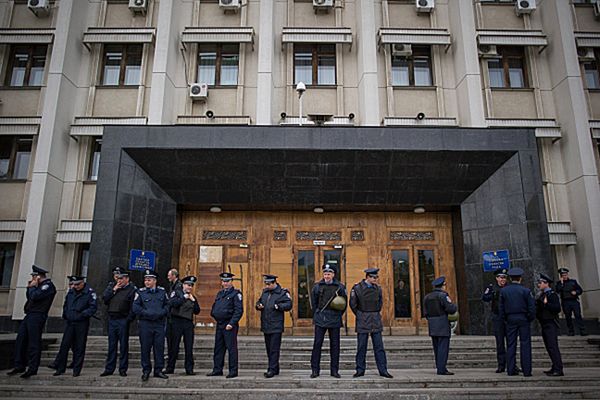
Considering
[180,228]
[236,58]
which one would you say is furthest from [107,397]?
[236,58]

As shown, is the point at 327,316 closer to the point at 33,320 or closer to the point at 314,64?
the point at 33,320

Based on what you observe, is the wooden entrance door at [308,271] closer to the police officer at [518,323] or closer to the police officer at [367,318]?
the police officer at [367,318]

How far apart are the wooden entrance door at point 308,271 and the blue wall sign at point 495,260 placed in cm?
393

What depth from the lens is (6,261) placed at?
14.6 metres

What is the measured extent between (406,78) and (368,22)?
214cm

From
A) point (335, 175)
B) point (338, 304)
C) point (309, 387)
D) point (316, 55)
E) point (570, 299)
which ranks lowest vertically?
point (309, 387)

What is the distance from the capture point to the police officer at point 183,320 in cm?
882

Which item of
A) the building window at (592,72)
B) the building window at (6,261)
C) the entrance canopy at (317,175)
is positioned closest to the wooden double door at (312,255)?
the entrance canopy at (317,175)

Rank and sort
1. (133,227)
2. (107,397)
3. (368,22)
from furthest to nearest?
(368,22) → (133,227) → (107,397)

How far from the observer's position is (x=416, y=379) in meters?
7.85

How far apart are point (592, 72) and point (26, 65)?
18.3m

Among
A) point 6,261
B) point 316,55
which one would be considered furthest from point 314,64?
point 6,261

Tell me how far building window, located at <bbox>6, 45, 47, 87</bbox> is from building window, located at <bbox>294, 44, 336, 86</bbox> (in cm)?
824

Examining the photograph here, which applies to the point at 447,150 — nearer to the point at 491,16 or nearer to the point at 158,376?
the point at 491,16
